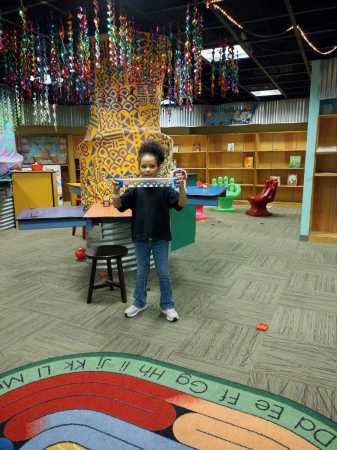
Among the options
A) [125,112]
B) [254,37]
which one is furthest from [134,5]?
[254,37]

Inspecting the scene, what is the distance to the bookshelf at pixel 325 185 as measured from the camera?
205 inches

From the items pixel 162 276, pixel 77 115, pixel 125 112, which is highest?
pixel 77 115

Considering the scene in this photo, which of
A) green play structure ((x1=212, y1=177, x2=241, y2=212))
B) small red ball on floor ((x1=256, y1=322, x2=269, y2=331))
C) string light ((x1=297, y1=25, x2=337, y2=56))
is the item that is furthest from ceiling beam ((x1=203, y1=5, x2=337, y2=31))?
green play structure ((x1=212, y1=177, x2=241, y2=212))

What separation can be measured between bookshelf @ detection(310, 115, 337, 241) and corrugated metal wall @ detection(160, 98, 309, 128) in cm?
412

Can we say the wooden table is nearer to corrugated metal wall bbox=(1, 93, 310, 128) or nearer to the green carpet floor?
the green carpet floor

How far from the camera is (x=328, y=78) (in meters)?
4.94

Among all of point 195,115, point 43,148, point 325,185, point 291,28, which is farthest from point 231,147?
point 43,148

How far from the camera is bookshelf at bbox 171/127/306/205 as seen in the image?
905 centimetres

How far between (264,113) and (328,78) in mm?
4577

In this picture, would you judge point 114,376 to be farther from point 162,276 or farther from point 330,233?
point 330,233

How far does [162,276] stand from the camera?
2.69 metres

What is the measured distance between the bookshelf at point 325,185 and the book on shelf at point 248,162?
4.03 meters

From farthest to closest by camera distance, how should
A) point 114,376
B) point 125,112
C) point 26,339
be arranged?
point 125,112 < point 26,339 < point 114,376

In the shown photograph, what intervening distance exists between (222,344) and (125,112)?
2.89 m
